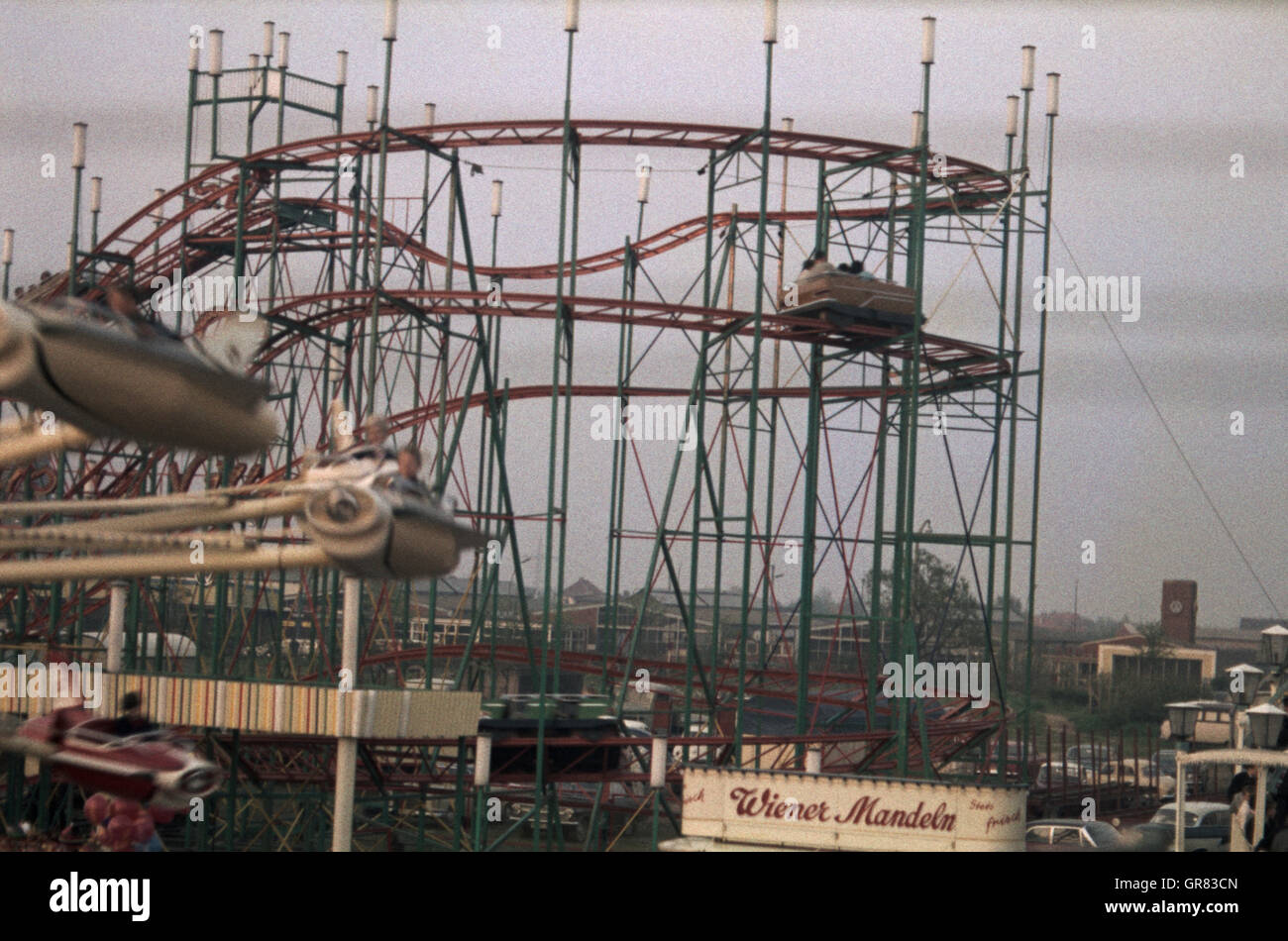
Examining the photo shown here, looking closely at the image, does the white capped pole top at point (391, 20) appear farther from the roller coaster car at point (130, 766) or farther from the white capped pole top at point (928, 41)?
the roller coaster car at point (130, 766)

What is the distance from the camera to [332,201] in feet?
81.8

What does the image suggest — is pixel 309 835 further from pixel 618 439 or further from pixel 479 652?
pixel 618 439

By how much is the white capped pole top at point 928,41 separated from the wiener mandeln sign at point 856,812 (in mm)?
10012

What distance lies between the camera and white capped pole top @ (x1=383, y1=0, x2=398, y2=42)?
61.9 ft

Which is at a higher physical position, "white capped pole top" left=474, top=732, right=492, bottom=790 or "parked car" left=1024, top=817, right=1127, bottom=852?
"white capped pole top" left=474, top=732, right=492, bottom=790

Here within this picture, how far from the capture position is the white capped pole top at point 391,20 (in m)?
18.9

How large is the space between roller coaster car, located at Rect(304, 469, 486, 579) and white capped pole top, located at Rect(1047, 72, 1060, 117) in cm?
2063

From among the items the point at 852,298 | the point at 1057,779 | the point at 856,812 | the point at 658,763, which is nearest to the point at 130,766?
the point at 856,812

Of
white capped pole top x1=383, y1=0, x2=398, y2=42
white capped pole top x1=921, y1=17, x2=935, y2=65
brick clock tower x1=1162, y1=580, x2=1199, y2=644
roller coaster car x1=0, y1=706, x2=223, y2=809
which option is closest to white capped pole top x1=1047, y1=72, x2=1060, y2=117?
white capped pole top x1=921, y1=17, x2=935, y2=65

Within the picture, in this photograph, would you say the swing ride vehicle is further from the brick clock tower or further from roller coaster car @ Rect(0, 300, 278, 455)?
the brick clock tower

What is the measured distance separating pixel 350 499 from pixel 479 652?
1833 cm

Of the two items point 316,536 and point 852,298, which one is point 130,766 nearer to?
point 316,536

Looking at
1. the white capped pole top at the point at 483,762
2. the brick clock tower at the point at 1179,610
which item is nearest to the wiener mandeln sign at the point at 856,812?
the white capped pole top at the point at 483,762

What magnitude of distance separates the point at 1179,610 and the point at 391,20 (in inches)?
2011
